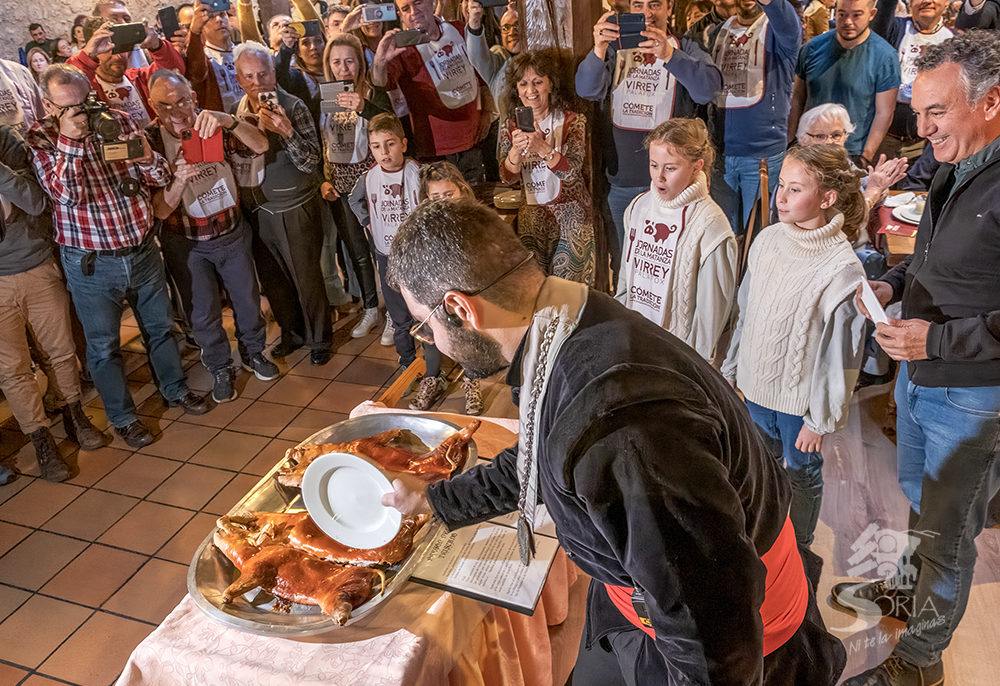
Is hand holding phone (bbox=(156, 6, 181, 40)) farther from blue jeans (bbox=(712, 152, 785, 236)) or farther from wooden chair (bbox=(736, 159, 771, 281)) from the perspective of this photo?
wooden chair (bbox=(736, 159, 771, 281))

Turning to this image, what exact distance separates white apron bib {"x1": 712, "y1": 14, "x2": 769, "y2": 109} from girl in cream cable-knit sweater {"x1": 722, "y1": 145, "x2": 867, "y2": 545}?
1.01m

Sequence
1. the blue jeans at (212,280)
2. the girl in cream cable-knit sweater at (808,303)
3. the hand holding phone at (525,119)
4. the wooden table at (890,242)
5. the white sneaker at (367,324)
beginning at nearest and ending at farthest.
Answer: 1. the girl in cream cable-knit sweater at (808,303)
2. the wooden table at (890,242)
3. the hand holding phone at (525,119)
4. the blue jeans at (212,280)
5. the white sneaker at (367,324)

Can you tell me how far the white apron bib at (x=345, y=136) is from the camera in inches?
142

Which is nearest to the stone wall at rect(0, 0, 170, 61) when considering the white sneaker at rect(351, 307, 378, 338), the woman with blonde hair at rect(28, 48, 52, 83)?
the woman with blonde hair at rect(28, 48, 52, 83)

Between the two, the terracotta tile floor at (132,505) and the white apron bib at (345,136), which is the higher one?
the white apron bib at (345,136)

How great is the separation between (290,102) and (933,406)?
319 cm

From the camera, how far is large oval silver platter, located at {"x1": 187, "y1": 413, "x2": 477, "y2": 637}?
133 cm

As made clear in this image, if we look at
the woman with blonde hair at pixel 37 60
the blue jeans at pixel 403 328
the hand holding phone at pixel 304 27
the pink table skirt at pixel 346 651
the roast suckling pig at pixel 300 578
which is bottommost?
the blue jeans at pixel 403 328

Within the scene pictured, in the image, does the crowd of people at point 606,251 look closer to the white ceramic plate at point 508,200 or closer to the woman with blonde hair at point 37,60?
the woman with blonde hair at point 37,60

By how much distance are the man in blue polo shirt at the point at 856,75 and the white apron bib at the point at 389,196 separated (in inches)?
66.6

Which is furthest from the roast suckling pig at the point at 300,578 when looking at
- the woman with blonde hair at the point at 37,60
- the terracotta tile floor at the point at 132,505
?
the woman with blonde hair at the point at 37,60

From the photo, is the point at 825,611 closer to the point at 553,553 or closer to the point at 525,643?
the point at 525,643

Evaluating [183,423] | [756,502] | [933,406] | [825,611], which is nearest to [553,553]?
[756,502]

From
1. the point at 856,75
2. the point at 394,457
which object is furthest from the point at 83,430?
the point at 856,75
